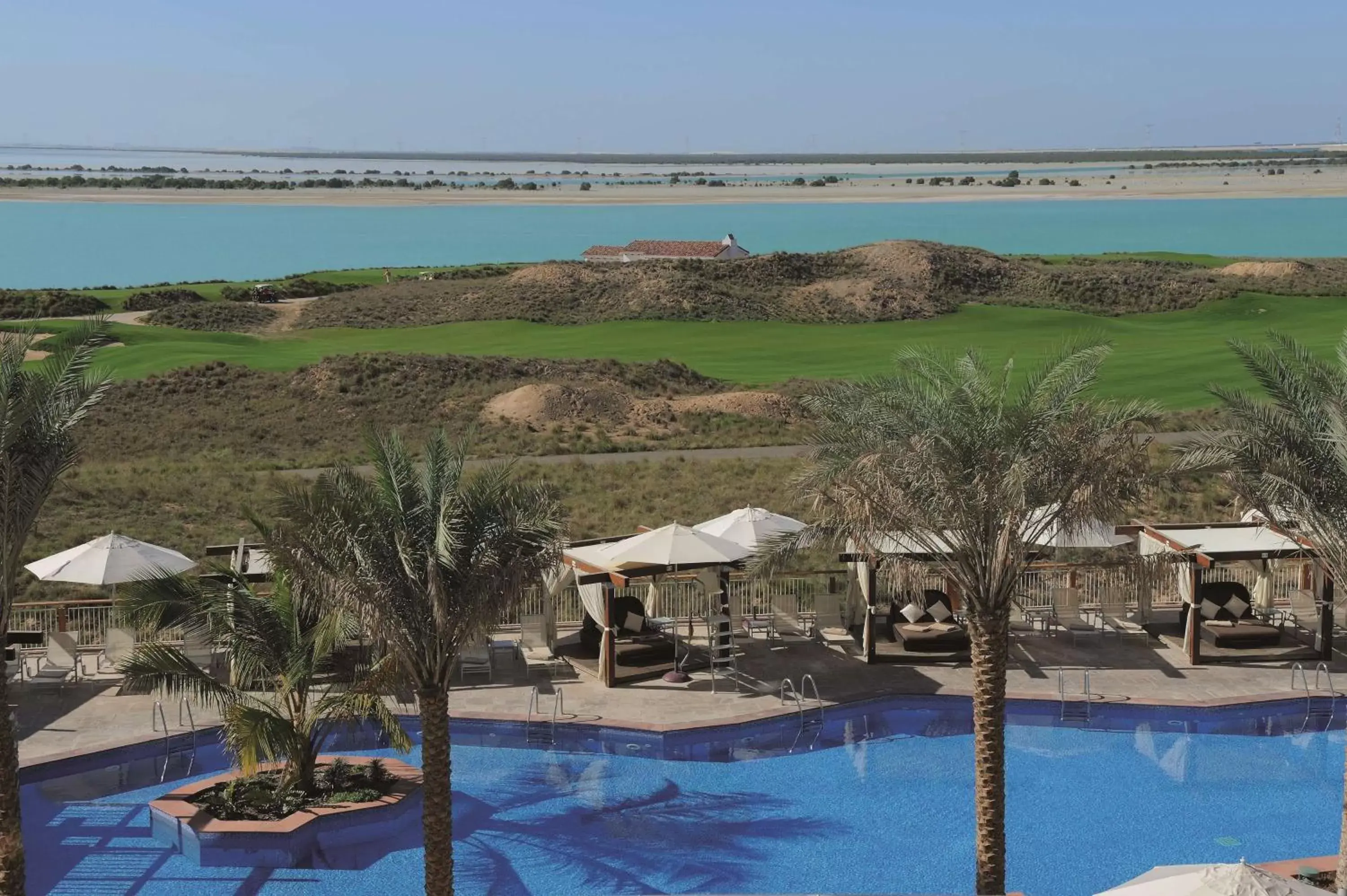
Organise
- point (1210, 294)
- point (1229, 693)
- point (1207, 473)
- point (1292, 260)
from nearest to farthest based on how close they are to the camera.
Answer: point (1207, 473), point (1229, 693), point (1210, 294), point (1292, 260)

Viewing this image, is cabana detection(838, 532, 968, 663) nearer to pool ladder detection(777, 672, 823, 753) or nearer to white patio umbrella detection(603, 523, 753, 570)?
pool ladder detection(777, 672, 823, 753)

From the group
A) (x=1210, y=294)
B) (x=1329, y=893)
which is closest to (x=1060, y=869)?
(x=1329, y=893)

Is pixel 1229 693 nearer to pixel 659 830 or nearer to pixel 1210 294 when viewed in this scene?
pixel 659 830

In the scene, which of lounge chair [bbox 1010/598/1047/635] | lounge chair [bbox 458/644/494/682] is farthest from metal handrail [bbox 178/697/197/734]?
lounge chair [bbox 1010/598/1047/635]

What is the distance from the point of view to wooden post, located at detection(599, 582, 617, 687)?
64.0ft

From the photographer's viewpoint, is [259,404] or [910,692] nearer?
[910,692]

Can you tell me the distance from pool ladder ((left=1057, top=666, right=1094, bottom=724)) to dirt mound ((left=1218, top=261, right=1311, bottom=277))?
6001 cm

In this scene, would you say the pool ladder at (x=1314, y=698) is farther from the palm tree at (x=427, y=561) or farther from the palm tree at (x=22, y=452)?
the palm tree at (x=22, y=452)

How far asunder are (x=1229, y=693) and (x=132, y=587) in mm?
13963

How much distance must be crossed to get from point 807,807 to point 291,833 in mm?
5715

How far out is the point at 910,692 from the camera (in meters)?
19.5

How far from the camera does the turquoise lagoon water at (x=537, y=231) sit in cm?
10912

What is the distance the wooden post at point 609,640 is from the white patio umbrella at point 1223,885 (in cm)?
1055

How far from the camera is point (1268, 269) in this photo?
7369 cm
